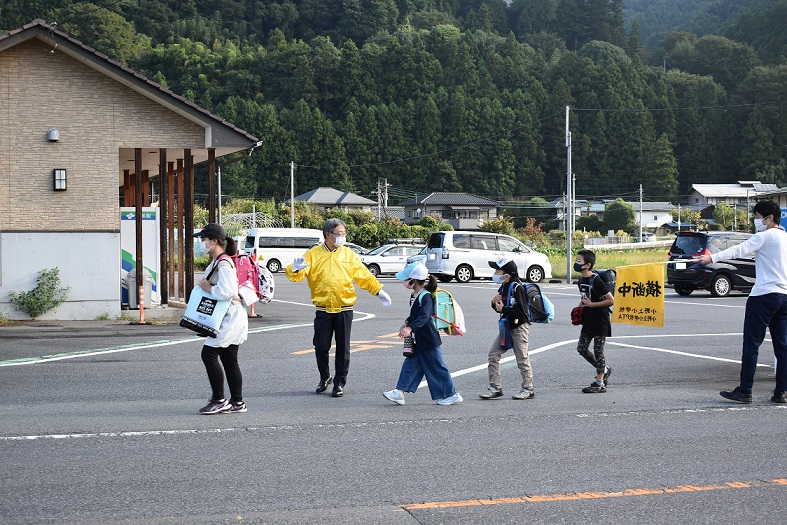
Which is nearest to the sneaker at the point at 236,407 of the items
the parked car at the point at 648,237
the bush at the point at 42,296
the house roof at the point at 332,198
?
the bush at the point at 42,296

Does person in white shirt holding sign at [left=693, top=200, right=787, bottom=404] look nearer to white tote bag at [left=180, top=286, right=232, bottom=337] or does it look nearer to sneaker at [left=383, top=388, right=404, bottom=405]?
sneaker at [left=383, top=388, right=404, bottom=405]

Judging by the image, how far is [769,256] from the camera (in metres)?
8.77

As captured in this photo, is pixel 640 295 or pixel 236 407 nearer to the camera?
pixel 236 407

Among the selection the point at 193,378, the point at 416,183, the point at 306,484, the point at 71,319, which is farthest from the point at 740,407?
the point at 416,183

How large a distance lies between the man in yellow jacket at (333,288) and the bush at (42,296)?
1013 cm

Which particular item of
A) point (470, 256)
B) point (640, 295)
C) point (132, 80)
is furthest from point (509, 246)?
point (640, 295)

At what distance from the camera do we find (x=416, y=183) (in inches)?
4466

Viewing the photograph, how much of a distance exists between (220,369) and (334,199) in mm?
90107

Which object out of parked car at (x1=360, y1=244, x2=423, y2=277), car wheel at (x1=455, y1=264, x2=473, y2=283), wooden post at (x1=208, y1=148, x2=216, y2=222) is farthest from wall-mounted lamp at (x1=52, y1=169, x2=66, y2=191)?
parked car at (x1=360, y1=244, x2=423, y2=277)

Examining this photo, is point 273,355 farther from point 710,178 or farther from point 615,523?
point 710,178

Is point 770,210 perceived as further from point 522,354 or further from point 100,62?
point 100,62

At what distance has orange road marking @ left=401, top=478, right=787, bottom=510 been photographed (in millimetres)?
5379

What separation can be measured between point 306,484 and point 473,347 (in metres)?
8.31

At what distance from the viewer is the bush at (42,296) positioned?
1762 cm
